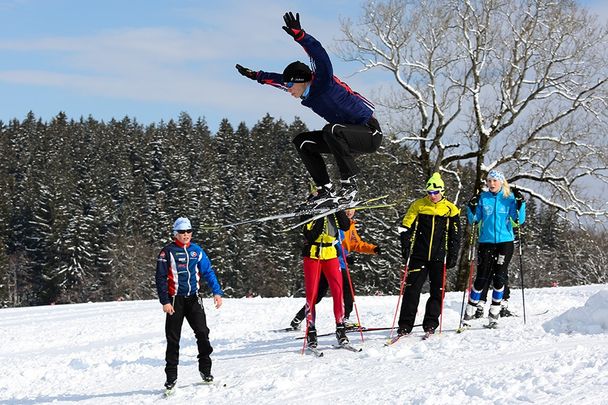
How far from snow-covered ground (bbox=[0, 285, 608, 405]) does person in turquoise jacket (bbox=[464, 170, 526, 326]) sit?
691 mm

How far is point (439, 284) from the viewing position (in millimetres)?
8633

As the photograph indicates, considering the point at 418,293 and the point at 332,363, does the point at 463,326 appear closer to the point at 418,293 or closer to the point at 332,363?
the point at 418,293

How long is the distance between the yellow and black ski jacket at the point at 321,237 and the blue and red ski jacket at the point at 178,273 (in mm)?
1583

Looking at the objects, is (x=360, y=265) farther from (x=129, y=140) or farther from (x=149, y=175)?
(x=129, y=140)

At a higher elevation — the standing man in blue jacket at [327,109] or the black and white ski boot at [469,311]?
the standing man in blue jacket at [327,109]

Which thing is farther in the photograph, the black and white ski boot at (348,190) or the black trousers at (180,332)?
the black and white ski boot at (348,190)

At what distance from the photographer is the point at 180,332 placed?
7551 millimetres

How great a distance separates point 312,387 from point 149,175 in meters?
97.0

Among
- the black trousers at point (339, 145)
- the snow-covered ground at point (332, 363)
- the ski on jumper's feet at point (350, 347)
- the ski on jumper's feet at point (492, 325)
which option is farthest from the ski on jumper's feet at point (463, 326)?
the black trousers at point (339, 145)

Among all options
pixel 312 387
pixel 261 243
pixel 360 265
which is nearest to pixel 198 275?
pixel 312 387

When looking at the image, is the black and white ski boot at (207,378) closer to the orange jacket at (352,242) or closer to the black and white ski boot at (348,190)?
the black and white ski boot at (348,190)

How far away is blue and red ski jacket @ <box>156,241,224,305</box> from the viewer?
7547 millimetres

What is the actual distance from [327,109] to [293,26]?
3.66 ft

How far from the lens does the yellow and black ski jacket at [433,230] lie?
8562mm
